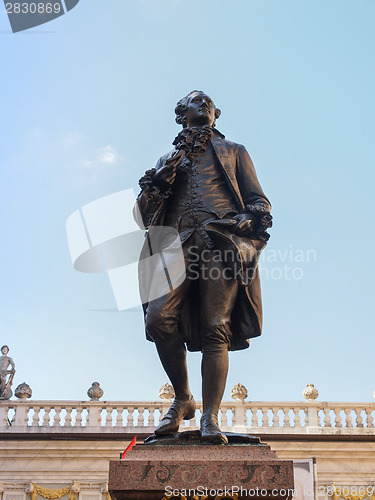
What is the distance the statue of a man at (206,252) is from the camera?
5.15 m

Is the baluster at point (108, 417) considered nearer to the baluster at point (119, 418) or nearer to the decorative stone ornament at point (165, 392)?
the baluster at point (119, 418)

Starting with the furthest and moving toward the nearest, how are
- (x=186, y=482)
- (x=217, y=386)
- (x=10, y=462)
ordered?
(x=10, y=462) < (x=217, y=386) < (x=186, y=482)

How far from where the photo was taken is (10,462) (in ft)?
64.5

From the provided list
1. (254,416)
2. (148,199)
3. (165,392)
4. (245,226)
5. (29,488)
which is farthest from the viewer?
(165,392)

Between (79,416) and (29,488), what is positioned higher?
(79,416)

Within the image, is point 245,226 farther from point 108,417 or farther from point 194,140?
point 108,417

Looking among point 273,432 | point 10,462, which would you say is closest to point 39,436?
point 10,462

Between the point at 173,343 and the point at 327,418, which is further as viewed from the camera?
the point at 327,418

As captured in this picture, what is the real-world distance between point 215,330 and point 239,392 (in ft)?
50.7

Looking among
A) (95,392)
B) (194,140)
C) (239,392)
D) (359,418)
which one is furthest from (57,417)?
(194,140)

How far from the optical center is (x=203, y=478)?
4.39 meters

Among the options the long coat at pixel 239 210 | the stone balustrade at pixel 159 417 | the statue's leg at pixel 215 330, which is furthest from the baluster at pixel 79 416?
the statue's leg at pixel 215 330

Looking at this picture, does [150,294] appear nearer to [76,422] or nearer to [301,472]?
[301,472]

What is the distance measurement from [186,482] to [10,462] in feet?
54.5
